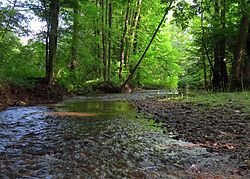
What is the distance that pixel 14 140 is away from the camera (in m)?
4.44

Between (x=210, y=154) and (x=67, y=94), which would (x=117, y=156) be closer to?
(x=210, y=154)

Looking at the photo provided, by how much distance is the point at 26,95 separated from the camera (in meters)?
11.0

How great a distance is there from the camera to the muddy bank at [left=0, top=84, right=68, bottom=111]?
9.69m

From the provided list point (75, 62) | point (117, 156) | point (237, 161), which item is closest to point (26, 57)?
point (75, 62)

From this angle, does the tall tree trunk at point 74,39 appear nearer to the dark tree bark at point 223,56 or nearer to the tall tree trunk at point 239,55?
the dark tree bark at point 223,56

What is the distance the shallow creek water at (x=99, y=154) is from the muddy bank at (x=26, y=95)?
4229 mm

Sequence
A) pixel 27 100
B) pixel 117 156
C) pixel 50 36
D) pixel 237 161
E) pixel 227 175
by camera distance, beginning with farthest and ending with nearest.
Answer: pixel 50 36 → pixel 27 100 → pixel 117 156 → pixel 237 161 → pixel 227 175

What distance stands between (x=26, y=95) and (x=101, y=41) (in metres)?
11.1

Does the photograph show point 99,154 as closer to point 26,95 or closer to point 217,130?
point 217,130

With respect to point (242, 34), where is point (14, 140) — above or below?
below

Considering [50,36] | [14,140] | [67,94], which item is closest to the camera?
[14,140]

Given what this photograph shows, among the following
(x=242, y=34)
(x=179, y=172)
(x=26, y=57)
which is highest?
(x=242, y=34)

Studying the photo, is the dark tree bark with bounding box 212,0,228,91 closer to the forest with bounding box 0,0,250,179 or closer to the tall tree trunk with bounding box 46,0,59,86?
the forest with bounding box 0,0,250,179

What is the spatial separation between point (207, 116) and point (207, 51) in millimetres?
10210
